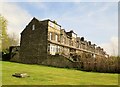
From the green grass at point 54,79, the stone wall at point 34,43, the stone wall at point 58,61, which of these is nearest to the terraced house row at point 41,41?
the stone wall at point 34,43

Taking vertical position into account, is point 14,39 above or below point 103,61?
above

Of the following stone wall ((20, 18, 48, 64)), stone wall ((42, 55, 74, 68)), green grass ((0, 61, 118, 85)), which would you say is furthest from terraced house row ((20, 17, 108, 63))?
green grass ((0, 61, 118, 85))

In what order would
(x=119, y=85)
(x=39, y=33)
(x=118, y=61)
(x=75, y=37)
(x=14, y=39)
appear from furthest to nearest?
1. (x=14, y=39)
2. (x=75, y=37)
3. (x=39, y=33)
4. (x=118, y=61)
5. (x=119, y=85)

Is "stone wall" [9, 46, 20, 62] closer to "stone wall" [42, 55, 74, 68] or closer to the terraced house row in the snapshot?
the terraced house row

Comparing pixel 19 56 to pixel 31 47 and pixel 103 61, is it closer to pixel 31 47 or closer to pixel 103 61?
pixel 31 47

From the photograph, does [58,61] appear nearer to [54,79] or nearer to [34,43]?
[34,43]

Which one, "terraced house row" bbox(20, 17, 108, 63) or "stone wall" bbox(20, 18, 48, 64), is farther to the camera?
"stone wall" bbox(20, 18, 48, 64)

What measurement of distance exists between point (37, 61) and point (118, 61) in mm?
20624

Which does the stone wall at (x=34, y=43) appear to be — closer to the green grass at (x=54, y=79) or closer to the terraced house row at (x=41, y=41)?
the terraced house row at (x=41, y=41)

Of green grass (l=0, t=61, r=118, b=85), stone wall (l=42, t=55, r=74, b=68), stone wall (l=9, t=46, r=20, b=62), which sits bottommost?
green grass (l=0, t=61, r=118, b=85)

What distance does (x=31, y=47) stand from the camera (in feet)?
190

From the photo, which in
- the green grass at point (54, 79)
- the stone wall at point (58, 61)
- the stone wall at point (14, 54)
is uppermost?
the stone wall at point (14, 54)

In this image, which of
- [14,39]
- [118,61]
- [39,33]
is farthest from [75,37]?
[14,39]

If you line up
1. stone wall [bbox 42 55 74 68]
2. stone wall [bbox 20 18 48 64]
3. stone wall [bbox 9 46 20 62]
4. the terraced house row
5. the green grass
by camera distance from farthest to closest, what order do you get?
stone wall [bbox 9 46 20 62] → stone wall [bbox 20 18 48 64] → the terraced house row → stone wall [bbox 42 55 74 68] → the green grass
